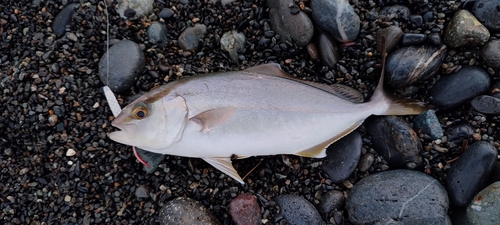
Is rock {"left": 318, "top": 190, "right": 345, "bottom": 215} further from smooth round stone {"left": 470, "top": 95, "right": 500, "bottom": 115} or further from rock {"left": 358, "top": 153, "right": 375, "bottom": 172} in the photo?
smooth round stone {"left": 470, "top": 95, "right": 500, "bottom": 115}

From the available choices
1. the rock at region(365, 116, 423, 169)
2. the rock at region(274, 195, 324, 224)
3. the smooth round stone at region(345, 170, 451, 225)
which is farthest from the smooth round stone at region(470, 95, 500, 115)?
the rock at region(274, 195, 324, 224)

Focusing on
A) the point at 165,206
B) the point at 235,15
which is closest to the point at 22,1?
the point at 235,15

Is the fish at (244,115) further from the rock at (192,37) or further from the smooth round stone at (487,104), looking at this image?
the rock at (192,37)

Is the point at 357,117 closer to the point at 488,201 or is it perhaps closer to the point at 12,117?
the point at 488,201

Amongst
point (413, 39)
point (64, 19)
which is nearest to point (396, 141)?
point (413, 39)

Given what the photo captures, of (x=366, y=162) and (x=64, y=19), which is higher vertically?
(x=64, y=19)

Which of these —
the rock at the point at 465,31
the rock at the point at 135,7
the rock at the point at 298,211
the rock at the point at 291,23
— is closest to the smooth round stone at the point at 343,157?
the rock at the point at 298,211

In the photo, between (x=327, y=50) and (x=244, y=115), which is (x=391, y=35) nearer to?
(x=327, y=50)
